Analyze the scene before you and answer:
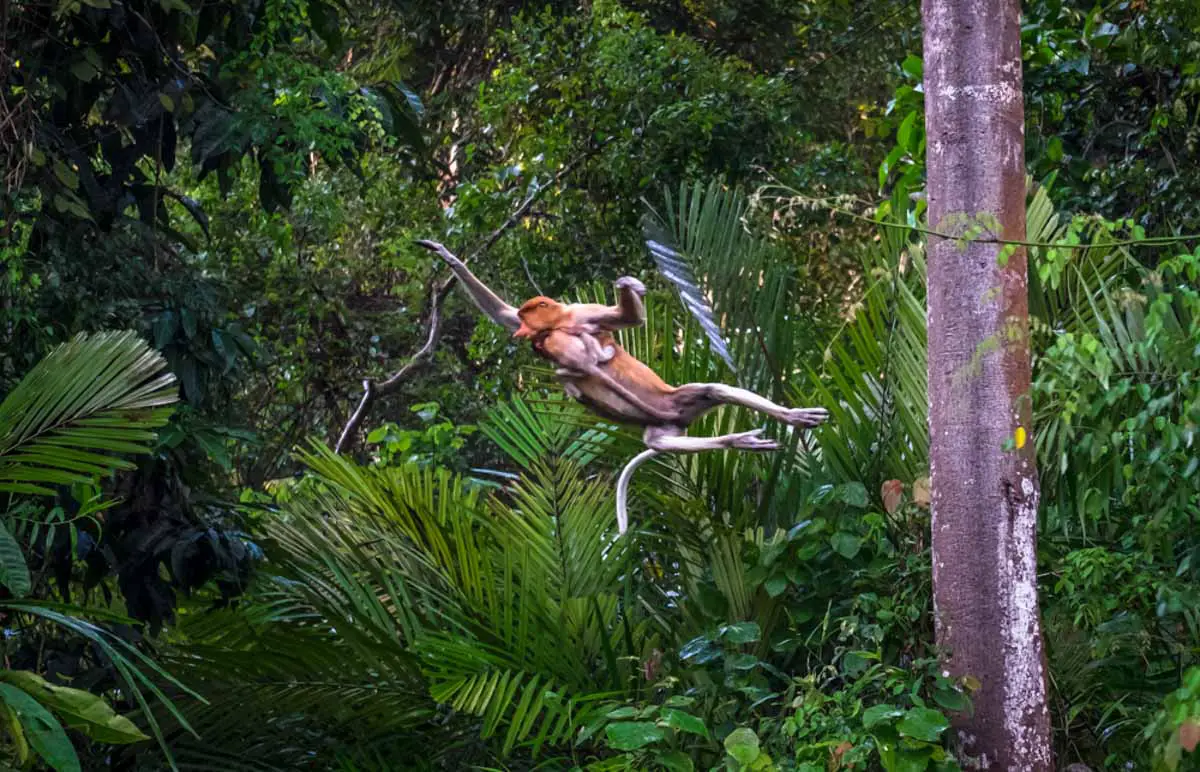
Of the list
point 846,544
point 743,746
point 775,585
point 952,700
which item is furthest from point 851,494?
point 743,746

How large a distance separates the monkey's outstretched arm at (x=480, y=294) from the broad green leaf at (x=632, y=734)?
914mm

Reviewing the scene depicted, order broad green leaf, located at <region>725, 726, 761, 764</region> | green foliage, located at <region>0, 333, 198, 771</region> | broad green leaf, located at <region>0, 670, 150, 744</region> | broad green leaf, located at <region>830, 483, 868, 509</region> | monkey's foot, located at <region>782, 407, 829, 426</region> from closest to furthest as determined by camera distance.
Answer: monkey's foot, located at <region>782, 407, 829, 426</region>
broad green leaf, located at <region>0, 670, 150, 744</region>
broad green leaf, located at <region>725, 726, 761, 764</region>
green foliage, located at <region>0, 333, 198, 771</region>
broad green leaf, located at <region>830, 483, 868, 509</region>

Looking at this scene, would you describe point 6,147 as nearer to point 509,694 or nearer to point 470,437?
point 509,694

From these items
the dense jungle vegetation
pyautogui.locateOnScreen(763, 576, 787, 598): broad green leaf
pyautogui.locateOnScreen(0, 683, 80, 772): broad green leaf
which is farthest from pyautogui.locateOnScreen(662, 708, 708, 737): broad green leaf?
pyautogui.locateOnScreen(0, 683, 80, 772): broad green leaf

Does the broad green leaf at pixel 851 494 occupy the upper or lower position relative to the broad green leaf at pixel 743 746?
upper

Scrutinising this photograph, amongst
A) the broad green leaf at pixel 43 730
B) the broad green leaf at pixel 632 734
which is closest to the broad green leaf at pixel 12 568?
the broad green leaf at pixel 43 730

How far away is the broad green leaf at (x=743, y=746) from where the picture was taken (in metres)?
3.32

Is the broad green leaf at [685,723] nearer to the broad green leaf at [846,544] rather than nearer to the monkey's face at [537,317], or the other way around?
the broad green leaf at [846,544]

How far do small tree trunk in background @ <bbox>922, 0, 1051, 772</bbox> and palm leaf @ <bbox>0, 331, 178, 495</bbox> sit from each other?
1770 mm

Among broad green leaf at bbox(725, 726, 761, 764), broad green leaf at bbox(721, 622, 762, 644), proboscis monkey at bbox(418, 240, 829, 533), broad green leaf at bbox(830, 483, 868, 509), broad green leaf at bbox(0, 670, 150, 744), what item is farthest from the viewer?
broad green leaf at bbox(830, 483, 868, 509)

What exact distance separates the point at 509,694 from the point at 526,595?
0.34 meters

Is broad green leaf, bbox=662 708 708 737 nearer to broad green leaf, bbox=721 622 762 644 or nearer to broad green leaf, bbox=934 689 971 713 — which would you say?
broad green leaf, bbox=721 622 762 644

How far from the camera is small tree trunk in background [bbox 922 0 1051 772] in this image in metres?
3.45

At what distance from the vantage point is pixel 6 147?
3.85 metres
